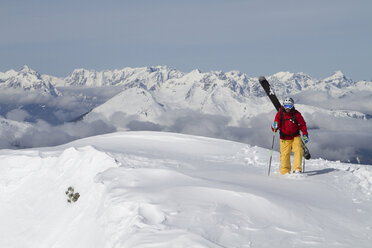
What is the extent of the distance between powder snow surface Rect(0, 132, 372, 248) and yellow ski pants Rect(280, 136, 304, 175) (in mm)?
581

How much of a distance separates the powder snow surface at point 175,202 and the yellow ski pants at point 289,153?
0.58 meters

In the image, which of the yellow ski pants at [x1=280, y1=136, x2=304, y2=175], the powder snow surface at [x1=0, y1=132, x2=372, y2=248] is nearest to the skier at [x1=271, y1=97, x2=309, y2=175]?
the yellow ski pants at [x1=280, y1=136, x2=304, y2=175]

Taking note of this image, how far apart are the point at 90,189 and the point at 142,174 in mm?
1889

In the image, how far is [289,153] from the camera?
523 inches

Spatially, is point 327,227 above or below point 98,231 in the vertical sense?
above

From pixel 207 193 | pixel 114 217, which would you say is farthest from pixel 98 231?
pixel 207 193

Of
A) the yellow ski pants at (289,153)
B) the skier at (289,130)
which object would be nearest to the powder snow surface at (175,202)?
the yellow ski pants at (289,153)

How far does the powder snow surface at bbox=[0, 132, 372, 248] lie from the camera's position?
6.71m

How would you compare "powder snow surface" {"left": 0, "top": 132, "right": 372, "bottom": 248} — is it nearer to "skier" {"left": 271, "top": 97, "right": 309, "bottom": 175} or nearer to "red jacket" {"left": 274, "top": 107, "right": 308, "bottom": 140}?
"skier" {"left": 271, "top": 97, "right": 309, "bottom": 175}

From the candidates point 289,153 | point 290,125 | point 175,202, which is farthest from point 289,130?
point 175,202

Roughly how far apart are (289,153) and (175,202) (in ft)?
22.0

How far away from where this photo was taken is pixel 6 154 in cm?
1802

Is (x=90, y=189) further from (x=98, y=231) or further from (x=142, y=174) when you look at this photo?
(x=98, y=231)

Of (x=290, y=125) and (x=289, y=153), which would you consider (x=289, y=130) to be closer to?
(x=290, y=125)
